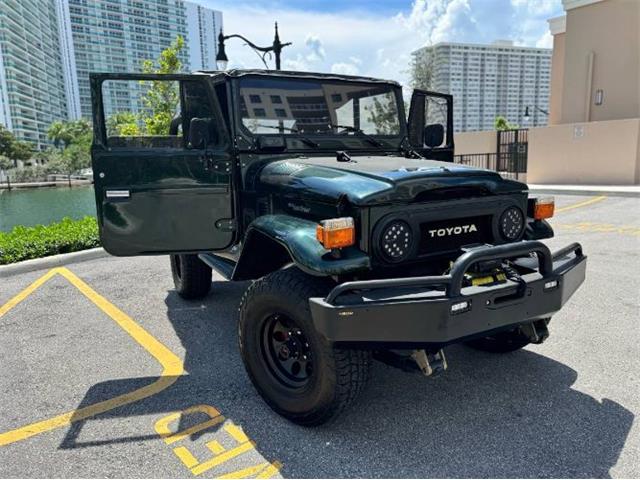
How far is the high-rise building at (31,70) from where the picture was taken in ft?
327

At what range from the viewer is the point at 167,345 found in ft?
13.2

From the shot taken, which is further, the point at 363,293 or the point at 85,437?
the point at 85,437

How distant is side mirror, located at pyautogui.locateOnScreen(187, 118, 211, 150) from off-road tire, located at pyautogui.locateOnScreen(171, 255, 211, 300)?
155 centimetres

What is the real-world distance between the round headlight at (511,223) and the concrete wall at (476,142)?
17968 millimetres

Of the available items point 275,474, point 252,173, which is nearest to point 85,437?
point 275,474

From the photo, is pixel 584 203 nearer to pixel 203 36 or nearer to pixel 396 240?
pixel 396 240

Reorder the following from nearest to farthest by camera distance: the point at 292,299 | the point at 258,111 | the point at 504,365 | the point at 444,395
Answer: the point at 292,299 → the point at 444,395 → the point at 504,365 → the point at 258,111

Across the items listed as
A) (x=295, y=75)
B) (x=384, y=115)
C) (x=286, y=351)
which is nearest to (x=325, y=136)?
(x=295, y=75)

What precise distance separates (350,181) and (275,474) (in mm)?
1601

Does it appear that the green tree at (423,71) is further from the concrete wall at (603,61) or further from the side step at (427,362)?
the side step at (427,362)

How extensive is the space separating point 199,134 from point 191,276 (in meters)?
1.91

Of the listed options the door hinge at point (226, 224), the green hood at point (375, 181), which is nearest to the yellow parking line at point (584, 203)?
the green hood at point (375, 181)

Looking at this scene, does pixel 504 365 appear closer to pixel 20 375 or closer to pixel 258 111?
pixel 258 111

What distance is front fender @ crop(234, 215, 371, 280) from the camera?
248cm
